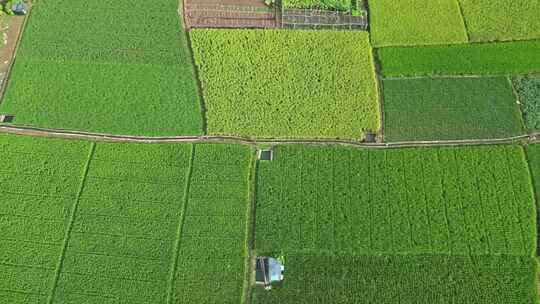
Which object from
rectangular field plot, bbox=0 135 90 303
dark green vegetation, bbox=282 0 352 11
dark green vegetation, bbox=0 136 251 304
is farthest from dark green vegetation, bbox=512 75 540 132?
rectangular field plot, bbox=0 135 90 303

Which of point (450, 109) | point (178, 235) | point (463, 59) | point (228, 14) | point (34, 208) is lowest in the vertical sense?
point (178, 235)

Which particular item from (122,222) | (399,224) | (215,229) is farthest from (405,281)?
(122,222)

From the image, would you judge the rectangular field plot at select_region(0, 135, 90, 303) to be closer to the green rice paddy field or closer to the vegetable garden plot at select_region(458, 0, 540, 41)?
the green rice paddy field

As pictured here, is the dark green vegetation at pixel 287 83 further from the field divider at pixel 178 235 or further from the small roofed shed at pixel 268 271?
the small roofed shed at pixel 268 271

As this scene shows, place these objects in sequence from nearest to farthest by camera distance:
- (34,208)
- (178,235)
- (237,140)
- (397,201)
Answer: (178,235) → (397,201) → (34,208) → (237,140)

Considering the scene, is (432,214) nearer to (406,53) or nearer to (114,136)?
(406,53)

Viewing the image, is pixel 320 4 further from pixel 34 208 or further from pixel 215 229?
pixel 34 208
